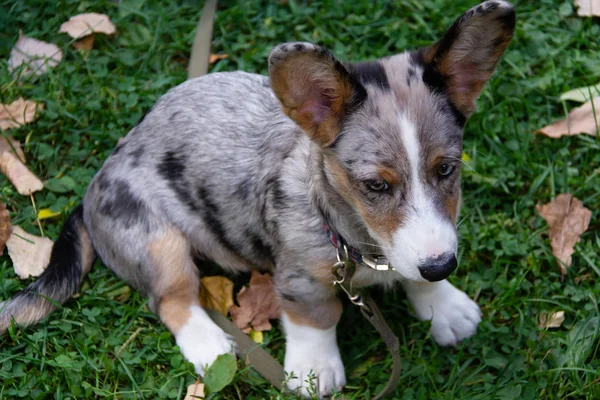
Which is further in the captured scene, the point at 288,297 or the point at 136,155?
the point at 136,155

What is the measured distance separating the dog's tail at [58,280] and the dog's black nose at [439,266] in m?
2.14

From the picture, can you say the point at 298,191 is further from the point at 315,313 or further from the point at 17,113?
the point at 17,113

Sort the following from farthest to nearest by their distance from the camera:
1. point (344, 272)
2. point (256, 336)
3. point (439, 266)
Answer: point (256, 336) < point (344, 272) < point (439, 266)

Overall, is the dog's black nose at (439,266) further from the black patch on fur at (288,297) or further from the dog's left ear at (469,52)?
the black patch on fur at (288,297)

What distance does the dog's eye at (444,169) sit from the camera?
3.22 metres

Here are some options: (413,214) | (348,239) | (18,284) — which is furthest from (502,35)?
(18,284)

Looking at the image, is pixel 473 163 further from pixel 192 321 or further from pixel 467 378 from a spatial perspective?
pixel 192 321

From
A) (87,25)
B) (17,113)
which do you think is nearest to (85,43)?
(87,25)

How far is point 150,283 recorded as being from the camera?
4254 mm

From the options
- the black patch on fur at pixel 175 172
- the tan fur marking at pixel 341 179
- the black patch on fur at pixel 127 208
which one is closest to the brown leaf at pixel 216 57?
the black patch on fur at pixel 175 172

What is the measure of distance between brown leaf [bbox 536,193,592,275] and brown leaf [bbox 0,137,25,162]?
3307 millimetres

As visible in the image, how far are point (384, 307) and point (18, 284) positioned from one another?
6.95 feet

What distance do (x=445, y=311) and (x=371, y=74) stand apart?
5.27ft

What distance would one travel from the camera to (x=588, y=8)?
550cm
